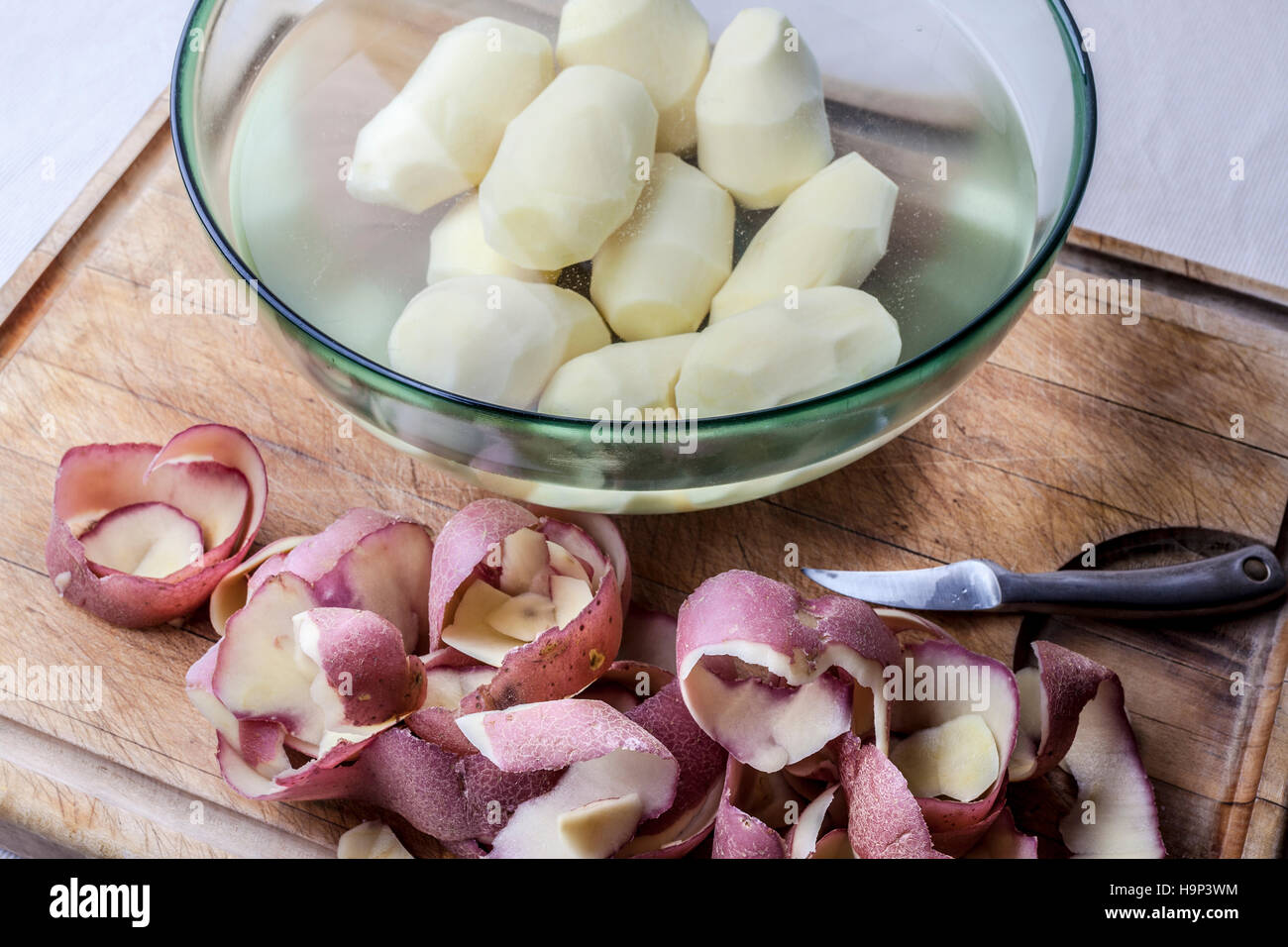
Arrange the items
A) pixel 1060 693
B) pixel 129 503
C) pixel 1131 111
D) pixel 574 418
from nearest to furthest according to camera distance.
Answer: pixel 574 418 < pixel 1060 693 < pixel 129 503 < pixel 1131 111

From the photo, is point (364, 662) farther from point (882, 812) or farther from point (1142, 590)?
point (1142, 590)

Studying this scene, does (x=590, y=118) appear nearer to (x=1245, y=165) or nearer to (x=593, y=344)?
(x=593, y=344)

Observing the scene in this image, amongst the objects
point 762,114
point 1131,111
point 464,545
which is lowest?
point 464,545

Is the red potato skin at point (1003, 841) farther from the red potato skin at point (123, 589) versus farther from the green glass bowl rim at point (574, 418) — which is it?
the red potato skin at point (123, 589)

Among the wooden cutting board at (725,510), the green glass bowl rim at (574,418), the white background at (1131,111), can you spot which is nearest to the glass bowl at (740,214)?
the green glass bowl rim at (574,418)

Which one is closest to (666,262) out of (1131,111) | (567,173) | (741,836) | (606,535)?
(567,173)

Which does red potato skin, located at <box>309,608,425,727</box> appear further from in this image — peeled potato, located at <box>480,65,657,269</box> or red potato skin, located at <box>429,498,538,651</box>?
peeled potato, located at <box>480,65,657,269</box>
